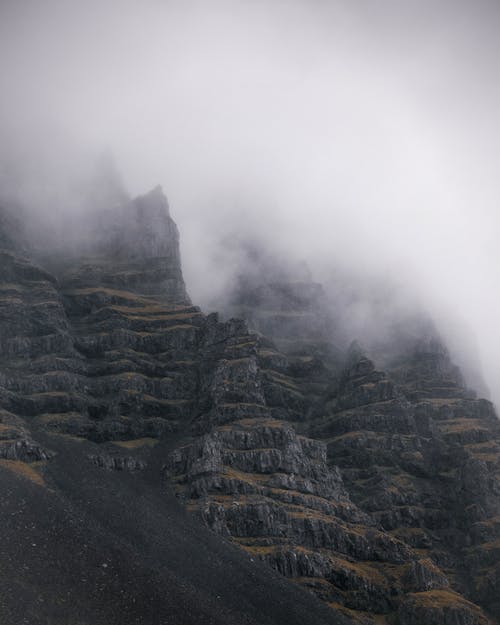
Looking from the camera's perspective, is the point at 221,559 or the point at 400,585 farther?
the point at 400,585

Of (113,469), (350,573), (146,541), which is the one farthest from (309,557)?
(113,469)

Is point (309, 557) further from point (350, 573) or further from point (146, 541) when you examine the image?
point (146, 541)

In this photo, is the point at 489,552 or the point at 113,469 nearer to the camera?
the point at 113,469

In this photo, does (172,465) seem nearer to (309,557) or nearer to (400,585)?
(309,557)

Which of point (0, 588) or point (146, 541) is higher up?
point (146, 541)

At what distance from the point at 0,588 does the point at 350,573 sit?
279ft

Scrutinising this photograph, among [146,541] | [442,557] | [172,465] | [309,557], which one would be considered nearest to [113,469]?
[172,465]

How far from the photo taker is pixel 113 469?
178 meters

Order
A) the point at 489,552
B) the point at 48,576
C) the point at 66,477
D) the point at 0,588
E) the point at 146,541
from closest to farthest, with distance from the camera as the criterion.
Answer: the point at 0,588
the point at 48,576
the point at 146,541
the point at 66,477
the point at 489,552

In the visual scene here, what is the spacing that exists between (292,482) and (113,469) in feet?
152

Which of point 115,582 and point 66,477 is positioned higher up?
point 66,477

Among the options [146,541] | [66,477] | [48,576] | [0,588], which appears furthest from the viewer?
[66,477]

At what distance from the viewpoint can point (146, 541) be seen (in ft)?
462

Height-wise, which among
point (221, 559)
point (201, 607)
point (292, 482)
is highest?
point (292, 482)
